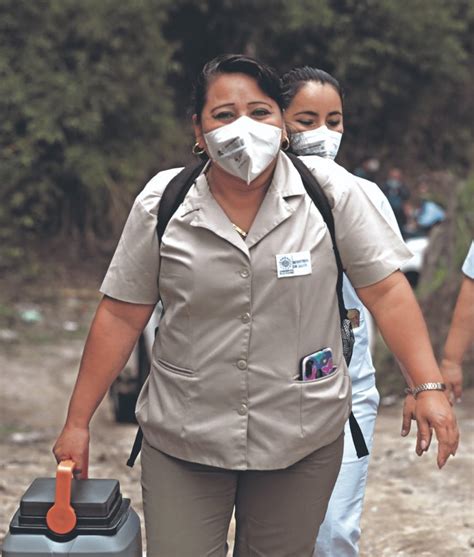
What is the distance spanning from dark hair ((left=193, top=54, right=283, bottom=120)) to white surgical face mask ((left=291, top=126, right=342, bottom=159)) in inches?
34.7

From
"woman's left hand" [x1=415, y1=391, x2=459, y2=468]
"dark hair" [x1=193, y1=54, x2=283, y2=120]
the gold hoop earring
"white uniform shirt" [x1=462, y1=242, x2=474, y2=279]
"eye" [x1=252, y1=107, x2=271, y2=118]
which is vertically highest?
"dark hair" [x1=193, y1=54, x2=283, y2=120]

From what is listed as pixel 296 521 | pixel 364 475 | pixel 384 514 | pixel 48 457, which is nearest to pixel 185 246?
pixel 296 521

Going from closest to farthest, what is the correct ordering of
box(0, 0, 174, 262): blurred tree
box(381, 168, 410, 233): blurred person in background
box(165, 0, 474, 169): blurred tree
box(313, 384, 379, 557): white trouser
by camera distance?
box(313, 384, 379, 557): white trouser, box(0, 0, 174, 262): blurred tree, box(381, 168, 410, 233): blurred person in background, box(165, 0, 474, 169): blurred tree

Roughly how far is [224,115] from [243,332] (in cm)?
56

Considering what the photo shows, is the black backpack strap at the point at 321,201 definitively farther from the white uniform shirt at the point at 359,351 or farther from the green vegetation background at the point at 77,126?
the green vegetation background at the point at 77,126

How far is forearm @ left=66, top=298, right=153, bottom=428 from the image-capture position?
2.98 meters

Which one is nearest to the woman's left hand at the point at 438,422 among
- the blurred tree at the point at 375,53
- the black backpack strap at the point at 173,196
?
the black backpack strap at the point at 173,196

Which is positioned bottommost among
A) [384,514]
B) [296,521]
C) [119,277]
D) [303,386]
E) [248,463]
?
[384,514]

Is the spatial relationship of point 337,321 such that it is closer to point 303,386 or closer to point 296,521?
point 303,386

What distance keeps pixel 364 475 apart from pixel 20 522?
4.16ft

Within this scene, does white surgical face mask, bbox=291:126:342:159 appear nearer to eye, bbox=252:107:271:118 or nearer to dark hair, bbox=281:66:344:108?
dark hair, bbox=281:66:344:108

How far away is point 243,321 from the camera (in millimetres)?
2781

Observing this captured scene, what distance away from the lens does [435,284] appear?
8.77m

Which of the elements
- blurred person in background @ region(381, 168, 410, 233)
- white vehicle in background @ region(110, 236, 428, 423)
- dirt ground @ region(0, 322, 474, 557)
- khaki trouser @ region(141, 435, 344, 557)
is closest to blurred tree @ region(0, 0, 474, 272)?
blurred person in background @ region(381, 168, 410, 233)
